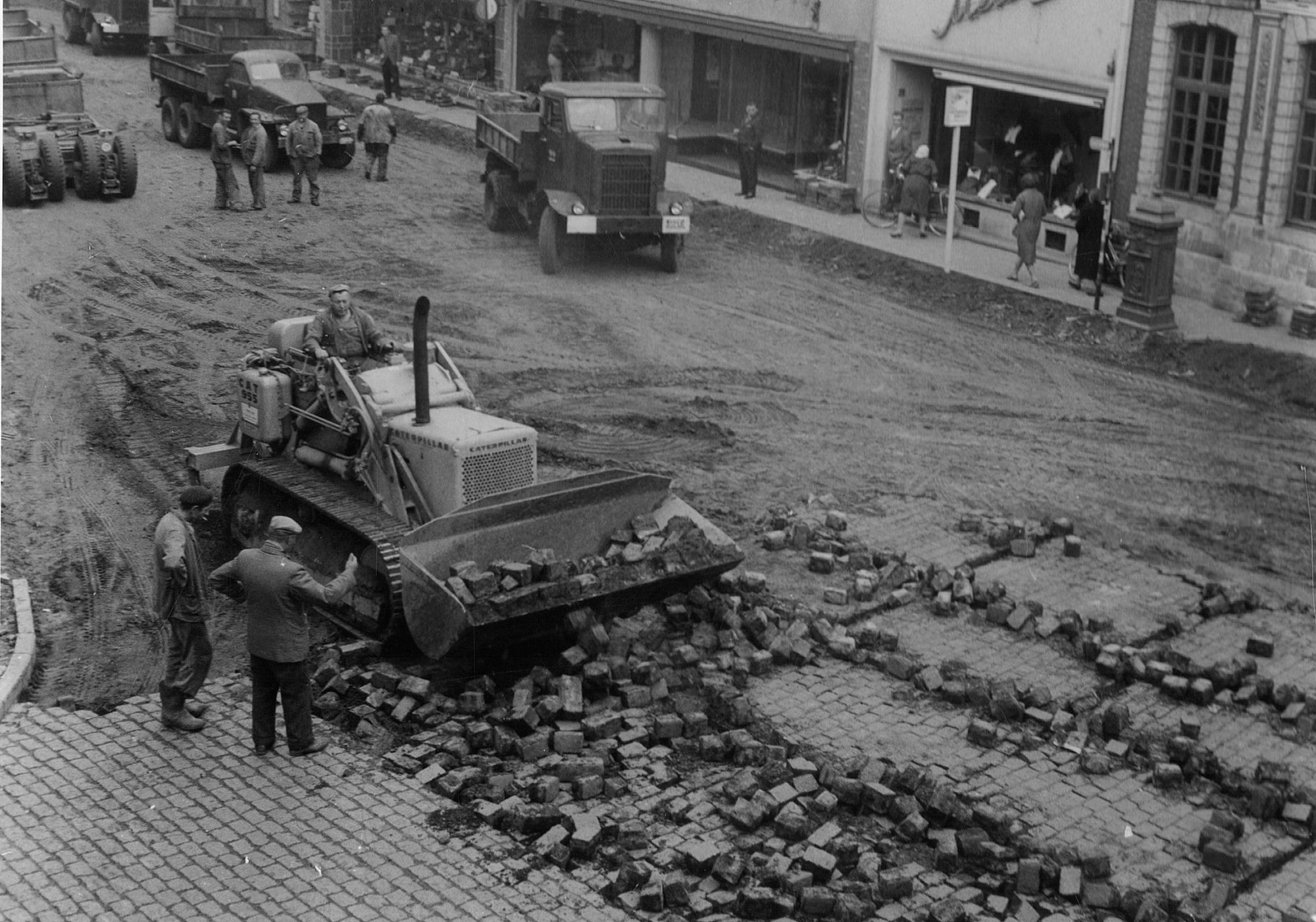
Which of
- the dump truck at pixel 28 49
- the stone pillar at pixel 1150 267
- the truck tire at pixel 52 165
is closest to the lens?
the stone pillar at pixel 1150 267

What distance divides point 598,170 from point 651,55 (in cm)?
968

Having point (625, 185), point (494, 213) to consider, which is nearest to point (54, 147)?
point (494, 213)

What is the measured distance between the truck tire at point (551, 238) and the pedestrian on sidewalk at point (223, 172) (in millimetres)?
5230

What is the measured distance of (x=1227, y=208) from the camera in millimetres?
19547

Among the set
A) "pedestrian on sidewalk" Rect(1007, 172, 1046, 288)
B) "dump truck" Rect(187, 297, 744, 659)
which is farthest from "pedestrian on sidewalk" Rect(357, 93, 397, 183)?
"dump truck" Rect(187, 297, 744, 659)

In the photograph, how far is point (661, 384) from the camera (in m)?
17.8

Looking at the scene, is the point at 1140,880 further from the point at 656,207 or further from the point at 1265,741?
the point at 656,207

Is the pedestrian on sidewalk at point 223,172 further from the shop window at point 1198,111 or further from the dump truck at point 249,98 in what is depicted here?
the shop window at point 1198,111

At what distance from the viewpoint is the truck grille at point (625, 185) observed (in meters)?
21.5

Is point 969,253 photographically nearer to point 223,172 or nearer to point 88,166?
point 223,172

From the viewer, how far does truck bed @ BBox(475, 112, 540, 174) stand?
75.6ft

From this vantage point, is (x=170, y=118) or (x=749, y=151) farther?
(x=170, y=118)

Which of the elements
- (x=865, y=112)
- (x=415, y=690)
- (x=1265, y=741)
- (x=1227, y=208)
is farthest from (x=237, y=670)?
(x=865, y=112)

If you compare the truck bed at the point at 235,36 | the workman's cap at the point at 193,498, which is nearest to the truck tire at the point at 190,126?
the truck bed at the point at 235,36
